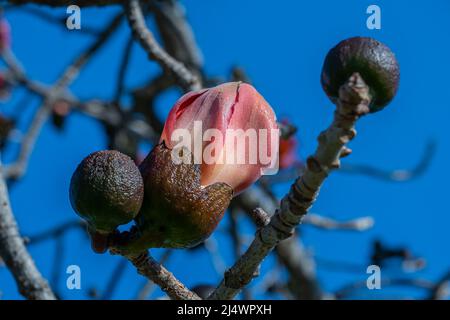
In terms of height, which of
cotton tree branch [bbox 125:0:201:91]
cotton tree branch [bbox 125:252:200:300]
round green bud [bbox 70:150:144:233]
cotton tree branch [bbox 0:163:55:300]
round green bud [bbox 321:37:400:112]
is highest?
round green bud [bbox 321:37:400:112]

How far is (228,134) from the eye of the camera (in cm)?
134

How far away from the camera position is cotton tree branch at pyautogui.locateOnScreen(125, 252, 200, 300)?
55.0 inches

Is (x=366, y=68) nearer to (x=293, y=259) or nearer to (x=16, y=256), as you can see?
(x=16, y=256)

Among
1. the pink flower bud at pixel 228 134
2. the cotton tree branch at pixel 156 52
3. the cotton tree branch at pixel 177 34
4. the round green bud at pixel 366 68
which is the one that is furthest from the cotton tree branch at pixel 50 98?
the round green bud at pixel 366 68

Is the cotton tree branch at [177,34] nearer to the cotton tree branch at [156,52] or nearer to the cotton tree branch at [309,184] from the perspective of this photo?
the cotton tree branch at [156,52]

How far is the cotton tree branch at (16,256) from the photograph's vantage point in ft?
5.87

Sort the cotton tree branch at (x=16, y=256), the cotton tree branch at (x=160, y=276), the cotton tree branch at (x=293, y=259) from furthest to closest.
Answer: the cotton tree branch at (x=293, y=259) < the cotton tree branch at (x=16, y=256) < the cotton tree branch at (x=160, y=276)

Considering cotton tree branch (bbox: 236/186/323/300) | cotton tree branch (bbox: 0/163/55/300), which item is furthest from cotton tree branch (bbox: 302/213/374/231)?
cotton tree branch (bbox: 0/163/55/300)

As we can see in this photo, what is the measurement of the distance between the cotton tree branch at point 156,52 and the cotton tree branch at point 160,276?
60 cm

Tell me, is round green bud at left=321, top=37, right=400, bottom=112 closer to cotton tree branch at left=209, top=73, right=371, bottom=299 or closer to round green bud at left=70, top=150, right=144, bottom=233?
cotton tree branch at left=209, top=73, right=371, bottom=299

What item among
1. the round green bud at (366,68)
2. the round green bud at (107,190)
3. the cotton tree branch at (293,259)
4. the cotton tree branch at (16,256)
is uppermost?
the round green bud at (366,68)

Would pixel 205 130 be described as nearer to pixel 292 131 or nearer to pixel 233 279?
pixel 233 279

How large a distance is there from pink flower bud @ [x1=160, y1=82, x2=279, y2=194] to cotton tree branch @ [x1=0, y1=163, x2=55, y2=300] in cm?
59
